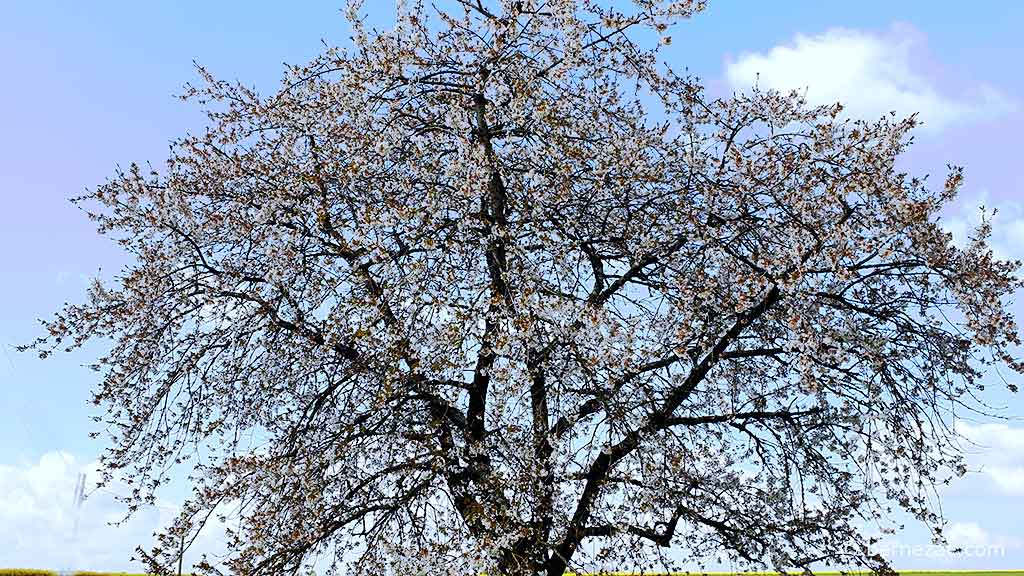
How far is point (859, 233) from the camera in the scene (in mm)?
6387

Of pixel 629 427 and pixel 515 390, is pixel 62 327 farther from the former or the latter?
pixel 629 427

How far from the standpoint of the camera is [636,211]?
23.9 ft

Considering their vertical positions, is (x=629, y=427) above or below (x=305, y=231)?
below

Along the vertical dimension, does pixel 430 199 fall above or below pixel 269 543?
above

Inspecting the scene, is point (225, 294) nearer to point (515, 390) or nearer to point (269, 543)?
point (269, 543)

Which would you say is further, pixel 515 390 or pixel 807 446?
pixel 807 446

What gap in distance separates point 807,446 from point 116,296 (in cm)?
618

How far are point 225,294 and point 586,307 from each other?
3.41 metres

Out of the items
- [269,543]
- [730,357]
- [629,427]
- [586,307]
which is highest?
[730,357]

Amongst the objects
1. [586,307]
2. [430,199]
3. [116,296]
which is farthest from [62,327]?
[586,307]

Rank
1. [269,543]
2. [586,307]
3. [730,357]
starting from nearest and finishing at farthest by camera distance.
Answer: [586,307], [269,543], [730,357]

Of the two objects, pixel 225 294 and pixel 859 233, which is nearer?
pixel 859 233

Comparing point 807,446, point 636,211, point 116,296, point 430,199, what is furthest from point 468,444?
point 116,296

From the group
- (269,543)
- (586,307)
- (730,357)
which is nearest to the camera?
(586,307)
